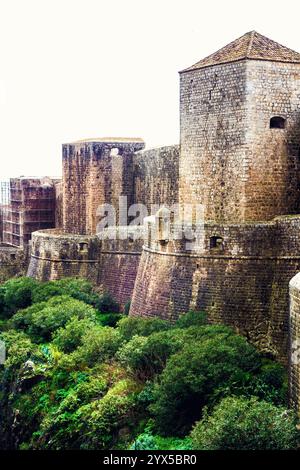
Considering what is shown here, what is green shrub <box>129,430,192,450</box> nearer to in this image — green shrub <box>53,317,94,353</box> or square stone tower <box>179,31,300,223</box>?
green shrub <box>53,317,94,353</box>

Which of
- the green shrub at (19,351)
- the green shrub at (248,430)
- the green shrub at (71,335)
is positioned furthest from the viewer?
the green shrub at (19,351)

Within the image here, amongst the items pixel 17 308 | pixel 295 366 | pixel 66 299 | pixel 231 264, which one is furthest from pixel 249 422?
pixel 17 308

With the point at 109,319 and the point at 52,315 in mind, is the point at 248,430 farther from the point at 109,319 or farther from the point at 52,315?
the point at 109,319

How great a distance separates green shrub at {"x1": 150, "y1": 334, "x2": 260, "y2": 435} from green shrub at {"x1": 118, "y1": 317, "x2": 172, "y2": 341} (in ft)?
12.0

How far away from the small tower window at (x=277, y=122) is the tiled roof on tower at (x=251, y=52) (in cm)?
165

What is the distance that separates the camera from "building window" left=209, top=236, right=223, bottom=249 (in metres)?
27.2

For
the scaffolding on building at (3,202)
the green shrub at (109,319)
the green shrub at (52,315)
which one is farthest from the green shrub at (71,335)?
the scaffolding on building at (3,202)

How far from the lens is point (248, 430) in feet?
64.5

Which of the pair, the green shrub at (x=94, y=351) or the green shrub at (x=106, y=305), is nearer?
the green shrub at (x=94, y=351)

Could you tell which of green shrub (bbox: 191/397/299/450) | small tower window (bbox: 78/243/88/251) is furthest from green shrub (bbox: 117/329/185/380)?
small tower window (bbox: 78/243/88/251)

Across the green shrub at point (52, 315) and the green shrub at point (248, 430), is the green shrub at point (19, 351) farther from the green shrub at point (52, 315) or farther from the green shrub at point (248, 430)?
the green shrub at point (248, 430)

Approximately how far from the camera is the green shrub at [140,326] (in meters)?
27.1
